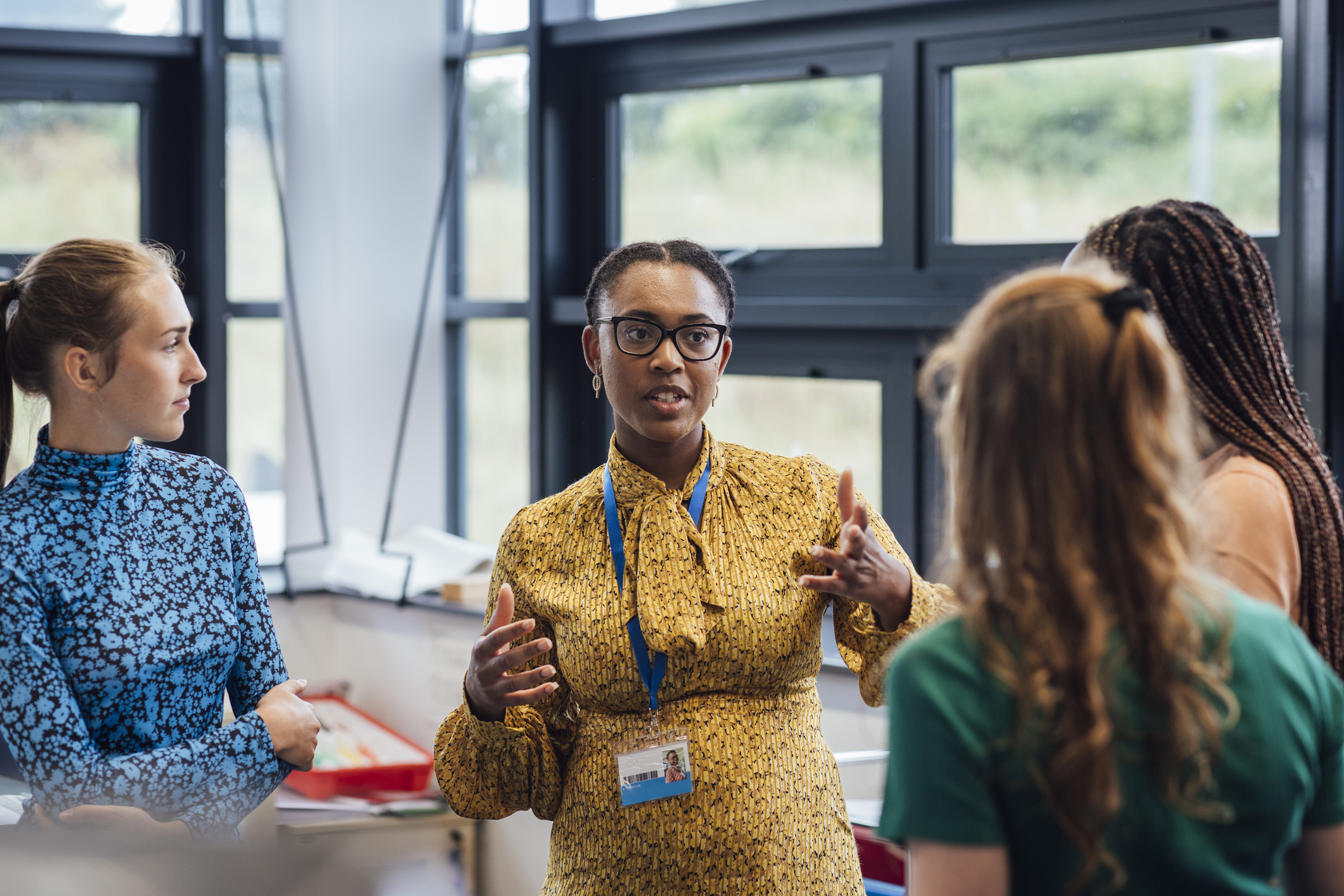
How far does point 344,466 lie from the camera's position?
147 inches

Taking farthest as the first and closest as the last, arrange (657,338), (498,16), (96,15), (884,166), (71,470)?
(498,16), (96,15), (884,166), (657,338), (71,470)

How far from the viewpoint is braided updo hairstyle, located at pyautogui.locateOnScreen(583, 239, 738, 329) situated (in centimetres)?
163

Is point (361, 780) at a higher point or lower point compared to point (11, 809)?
lower

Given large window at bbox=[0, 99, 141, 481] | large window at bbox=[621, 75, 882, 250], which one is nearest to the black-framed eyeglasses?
large window at bbox=[621, 75, 882, 250]

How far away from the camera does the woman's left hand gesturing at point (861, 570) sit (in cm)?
140

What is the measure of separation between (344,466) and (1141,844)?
3191mm

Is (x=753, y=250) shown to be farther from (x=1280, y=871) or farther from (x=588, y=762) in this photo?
(x=1280, y=871)

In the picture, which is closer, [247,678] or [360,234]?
[247,678]

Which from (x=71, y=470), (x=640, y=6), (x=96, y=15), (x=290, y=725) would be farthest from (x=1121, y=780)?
(x=96, y=15)

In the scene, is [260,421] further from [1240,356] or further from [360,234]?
[1240,356]

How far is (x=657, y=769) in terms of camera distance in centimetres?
145

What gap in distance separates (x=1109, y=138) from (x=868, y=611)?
168cm

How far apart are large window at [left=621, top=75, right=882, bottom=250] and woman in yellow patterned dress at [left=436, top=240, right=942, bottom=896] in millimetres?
1549

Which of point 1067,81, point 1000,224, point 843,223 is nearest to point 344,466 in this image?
point 843,223
